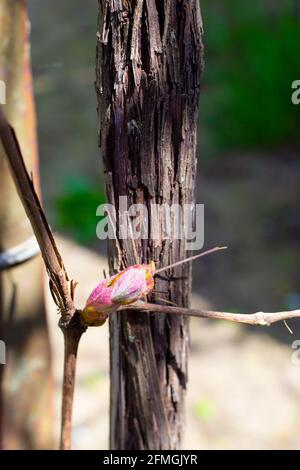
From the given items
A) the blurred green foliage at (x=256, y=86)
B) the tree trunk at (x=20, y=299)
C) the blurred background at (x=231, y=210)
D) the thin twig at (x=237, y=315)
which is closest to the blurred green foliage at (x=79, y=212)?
the blurred background at (x=231, y=210)

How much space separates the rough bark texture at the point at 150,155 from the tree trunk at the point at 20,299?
1.11ft

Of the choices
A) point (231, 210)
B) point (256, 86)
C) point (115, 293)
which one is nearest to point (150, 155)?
point (115, 293)

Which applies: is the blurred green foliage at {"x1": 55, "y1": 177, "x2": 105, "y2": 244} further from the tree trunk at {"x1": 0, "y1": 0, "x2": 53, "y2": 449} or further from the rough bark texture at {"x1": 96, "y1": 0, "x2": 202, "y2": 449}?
the rough bark texture at {"x1": 96, "y1": 0, "x2": 202, "y2": 449}

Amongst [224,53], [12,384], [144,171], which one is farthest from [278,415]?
[224,53]

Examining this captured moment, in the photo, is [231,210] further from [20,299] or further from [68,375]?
[68,375]

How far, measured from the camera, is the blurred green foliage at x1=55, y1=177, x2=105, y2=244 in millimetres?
2709

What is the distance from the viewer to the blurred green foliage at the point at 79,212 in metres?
2.71

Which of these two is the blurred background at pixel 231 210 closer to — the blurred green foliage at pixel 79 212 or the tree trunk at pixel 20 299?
the blurred green foliage at pixel 79 212

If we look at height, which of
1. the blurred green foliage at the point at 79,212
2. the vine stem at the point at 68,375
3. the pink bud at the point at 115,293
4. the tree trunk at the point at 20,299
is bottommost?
the vine stem at the point at 68,375

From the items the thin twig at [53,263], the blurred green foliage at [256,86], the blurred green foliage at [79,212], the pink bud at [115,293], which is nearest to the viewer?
the thin twig at [53,263]

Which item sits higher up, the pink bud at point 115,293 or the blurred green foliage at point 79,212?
the blurred green foliage at point 79,212

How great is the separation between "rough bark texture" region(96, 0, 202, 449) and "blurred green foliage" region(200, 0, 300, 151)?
7.42 ft

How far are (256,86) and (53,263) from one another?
2.50 m

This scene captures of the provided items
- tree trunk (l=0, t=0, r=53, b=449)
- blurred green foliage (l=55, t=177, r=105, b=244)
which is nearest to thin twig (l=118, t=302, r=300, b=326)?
tree trunk (l=0, t=0, r=53, b=449)
